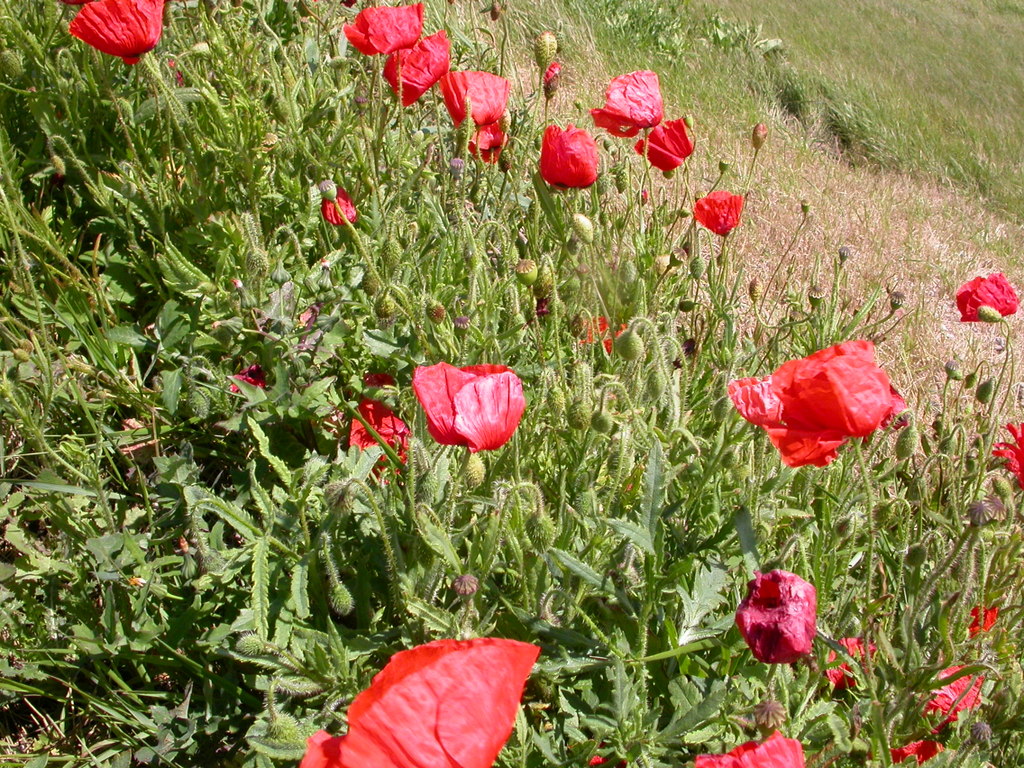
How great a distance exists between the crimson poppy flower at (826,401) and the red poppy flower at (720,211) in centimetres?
104

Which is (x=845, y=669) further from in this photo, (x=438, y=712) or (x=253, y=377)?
(x=253, y=377)

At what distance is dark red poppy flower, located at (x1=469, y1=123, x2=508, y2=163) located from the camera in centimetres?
254

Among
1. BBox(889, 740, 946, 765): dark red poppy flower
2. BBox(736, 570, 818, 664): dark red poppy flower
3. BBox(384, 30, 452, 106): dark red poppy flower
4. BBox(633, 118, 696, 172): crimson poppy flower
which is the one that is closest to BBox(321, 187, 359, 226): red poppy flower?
BBox(384, 30, 452, 106): dark red poppy flower

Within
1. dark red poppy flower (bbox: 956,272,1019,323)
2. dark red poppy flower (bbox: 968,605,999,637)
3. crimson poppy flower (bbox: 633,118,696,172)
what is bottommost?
dark red poppy flower (bbox: 968,605,999,637)

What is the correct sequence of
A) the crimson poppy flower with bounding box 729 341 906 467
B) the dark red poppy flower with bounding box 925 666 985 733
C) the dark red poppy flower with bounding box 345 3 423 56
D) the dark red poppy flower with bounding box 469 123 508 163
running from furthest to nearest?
1. the dark red poppy flower with bounding box 469 123 508 163
2. the dark red poppy flower with bounding box 345 3 423 56
3. the dark red poppy flower with bounding box 925 666 985 733
4. the crimson poppy flower with bounding box 729 341 906 467

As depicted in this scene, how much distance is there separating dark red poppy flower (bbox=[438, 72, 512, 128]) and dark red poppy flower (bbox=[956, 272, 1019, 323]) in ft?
4.41

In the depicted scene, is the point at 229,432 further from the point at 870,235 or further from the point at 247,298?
the point at 870,235

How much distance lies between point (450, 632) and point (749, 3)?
32.3ft

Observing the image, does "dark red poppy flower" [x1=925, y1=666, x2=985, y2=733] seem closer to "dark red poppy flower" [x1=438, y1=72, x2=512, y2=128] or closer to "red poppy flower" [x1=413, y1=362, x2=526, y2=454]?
"red poppy flower" [x1=413, y1=362, x2=526, y2=454]

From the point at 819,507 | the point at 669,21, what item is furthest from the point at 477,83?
the point at 669,21

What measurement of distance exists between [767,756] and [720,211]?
1652 millimetres

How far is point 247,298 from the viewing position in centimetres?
196

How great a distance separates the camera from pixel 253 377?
6.52 ft

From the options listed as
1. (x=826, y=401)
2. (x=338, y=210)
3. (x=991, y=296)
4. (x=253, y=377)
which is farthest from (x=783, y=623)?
(x=991, y=296)
